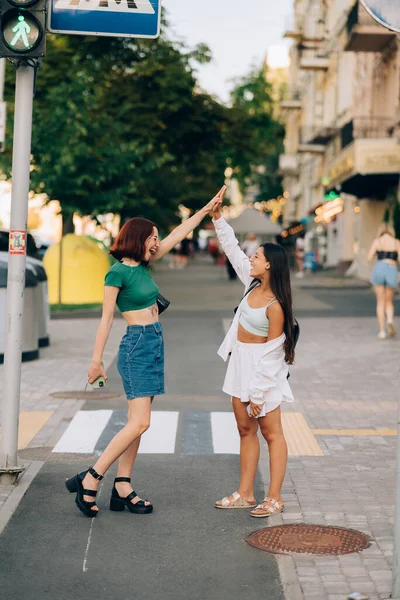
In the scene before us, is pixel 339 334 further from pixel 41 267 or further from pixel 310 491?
pixel 310 491

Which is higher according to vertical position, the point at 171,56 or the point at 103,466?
the point at 171,56

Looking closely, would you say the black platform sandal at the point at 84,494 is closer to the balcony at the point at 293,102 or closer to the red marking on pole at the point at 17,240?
the red marking on pole at the point at 17,240

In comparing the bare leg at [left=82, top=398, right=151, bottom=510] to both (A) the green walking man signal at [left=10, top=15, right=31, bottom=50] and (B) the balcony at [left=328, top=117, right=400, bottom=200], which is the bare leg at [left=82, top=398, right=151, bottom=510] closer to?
(A) the green walking man signal at [left=10, top=15, right=31, bottom=50]

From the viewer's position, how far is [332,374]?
42.7ft

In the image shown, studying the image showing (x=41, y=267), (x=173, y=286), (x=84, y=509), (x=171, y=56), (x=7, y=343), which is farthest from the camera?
(x=173, y=286)

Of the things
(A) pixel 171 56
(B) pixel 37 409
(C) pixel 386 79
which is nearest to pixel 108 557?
(B) pixel 37 409

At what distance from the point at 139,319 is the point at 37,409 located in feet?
13.8

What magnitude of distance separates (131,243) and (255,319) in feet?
2.84

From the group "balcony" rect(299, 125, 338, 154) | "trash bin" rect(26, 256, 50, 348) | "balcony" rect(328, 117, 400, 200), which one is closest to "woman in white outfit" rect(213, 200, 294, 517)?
"trash bin" rect(26, 256, 50, 348)

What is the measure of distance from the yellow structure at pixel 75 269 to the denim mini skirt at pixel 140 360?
1804cm

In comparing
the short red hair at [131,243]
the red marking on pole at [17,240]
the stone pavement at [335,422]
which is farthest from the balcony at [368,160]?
the short red hair at [131,243]

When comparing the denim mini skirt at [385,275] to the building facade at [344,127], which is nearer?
the denim mini skirt at [385,275]

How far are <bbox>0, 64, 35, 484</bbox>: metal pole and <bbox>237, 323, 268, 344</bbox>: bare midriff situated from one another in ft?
4.82

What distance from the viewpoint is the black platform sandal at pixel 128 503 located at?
21.1ft
